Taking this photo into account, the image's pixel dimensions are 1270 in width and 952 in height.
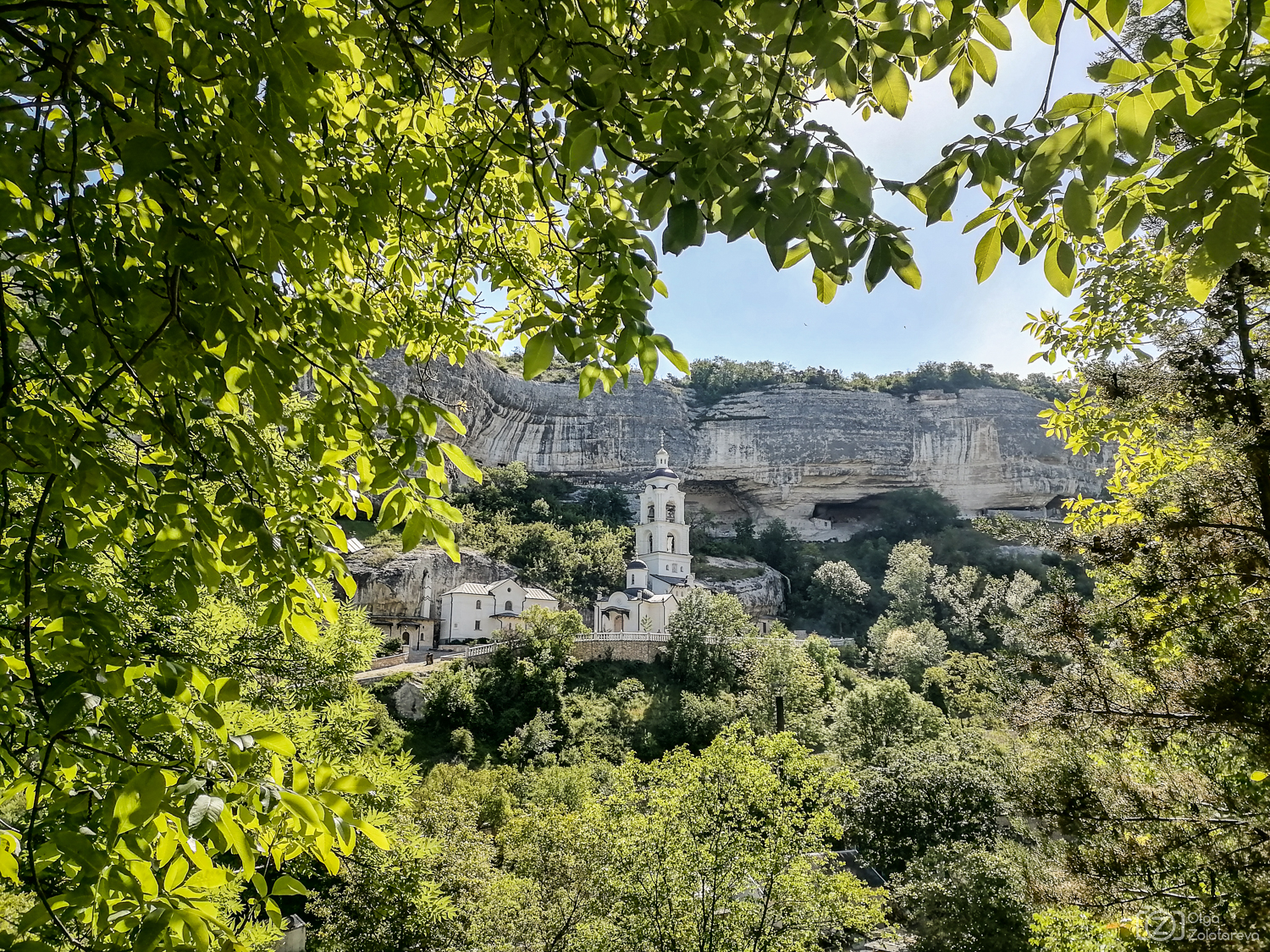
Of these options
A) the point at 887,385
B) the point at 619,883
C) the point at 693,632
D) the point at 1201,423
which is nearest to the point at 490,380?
the point at 693,632

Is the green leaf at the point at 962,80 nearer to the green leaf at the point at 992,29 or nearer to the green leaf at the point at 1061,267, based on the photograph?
the green leaf at the point at 992,29

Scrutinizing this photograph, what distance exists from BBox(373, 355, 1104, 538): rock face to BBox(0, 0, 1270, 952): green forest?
3857 centimetres

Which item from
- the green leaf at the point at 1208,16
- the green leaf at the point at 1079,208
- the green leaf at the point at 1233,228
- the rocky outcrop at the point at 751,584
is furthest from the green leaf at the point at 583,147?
the rocky outcrop at the point at 751,584

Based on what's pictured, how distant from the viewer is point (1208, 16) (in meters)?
0.94

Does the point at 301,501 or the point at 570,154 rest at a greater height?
the point at 570,154

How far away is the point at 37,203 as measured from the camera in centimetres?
156

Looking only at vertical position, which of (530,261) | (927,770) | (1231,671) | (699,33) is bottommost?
(927,770)

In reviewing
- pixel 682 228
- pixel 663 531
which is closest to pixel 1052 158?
pixel 682 228

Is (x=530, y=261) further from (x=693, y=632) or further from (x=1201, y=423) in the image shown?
(x=693, y=632)

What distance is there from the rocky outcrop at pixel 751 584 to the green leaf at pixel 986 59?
35975mm

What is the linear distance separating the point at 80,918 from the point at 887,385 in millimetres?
59788

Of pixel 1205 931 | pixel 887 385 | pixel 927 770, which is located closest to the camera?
pixel 1205 931

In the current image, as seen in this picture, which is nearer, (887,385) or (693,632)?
(693,632)

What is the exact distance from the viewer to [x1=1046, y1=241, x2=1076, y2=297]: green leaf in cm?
121
